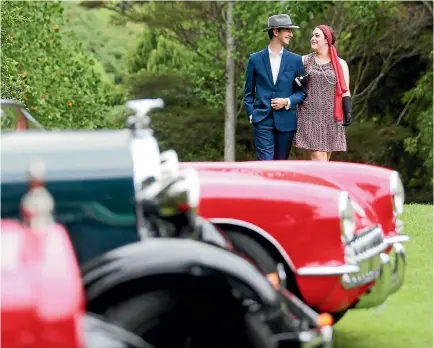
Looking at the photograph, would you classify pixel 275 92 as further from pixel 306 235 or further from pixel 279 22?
pixel 306 235

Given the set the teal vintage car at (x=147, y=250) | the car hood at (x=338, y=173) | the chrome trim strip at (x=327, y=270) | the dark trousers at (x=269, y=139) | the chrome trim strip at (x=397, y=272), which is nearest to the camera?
the teal vintage car at (x=147, y=250)

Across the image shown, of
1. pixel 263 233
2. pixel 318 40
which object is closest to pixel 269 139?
pixel 318 40

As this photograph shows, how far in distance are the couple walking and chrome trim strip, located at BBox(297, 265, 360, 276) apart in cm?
369

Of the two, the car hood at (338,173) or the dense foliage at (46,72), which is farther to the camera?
the dense foliage at (46,72)

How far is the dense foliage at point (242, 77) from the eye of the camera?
26.8 metres

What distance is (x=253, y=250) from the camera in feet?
17.2

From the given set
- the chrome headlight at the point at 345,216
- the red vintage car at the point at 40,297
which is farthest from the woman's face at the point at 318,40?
the red vintage car at the point at 40,297

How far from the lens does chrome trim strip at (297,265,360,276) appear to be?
16.8 ft

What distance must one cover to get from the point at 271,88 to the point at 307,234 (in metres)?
3.84

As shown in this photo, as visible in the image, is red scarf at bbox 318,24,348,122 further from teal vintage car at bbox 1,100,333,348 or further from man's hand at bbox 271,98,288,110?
teal vintage car at bbox 1,100,333,348

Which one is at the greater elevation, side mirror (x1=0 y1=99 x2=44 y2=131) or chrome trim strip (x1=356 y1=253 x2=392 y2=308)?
side mirror (x1=0 y1=99 x2=44 y2=131)

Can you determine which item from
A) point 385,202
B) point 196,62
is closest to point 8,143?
point 385,202

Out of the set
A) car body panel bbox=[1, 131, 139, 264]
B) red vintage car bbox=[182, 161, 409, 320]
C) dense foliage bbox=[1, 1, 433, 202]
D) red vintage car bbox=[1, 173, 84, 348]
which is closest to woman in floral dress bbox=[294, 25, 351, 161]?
red vintage car bbox=[182, 161, 409, 320]

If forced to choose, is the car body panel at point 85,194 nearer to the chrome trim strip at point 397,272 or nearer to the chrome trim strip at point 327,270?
the chrome trim strip at point 327,270
